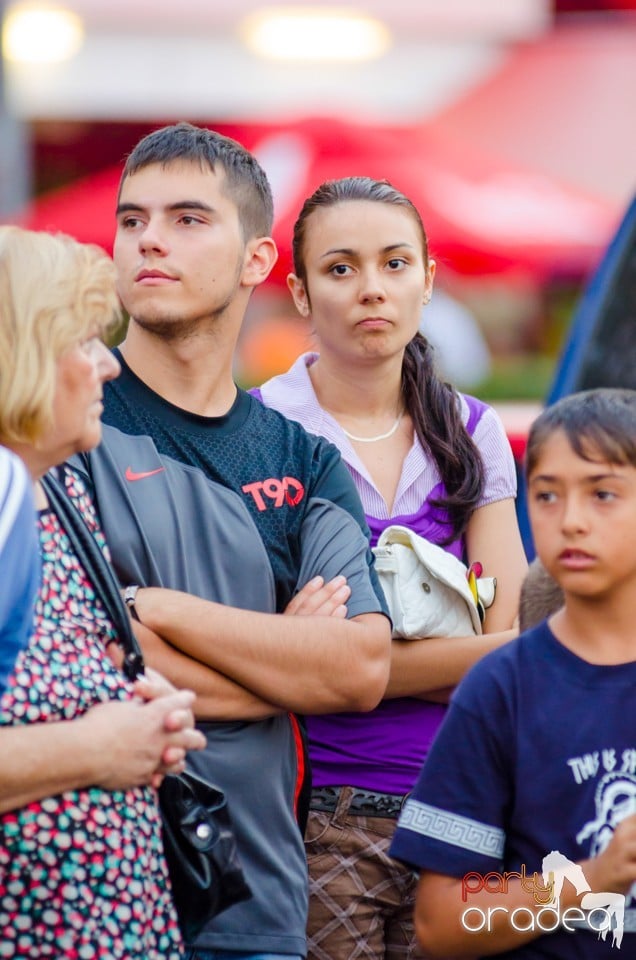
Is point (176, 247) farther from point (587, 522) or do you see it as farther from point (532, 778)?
point (532, 778)

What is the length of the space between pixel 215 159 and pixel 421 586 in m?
0.99

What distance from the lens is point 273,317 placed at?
549 inches

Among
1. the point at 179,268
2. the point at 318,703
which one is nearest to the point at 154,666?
the point at 318,703

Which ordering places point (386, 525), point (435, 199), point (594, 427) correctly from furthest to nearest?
point (435, 199) → point (386, 525) → point (594, 427)

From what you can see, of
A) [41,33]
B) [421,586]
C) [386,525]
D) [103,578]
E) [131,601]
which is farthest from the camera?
[41,33]

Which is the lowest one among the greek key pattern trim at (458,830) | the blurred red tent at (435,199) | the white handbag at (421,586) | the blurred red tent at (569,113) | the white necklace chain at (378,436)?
the greek key pattern trim at (458,830)

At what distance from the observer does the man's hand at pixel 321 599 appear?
2826 mm

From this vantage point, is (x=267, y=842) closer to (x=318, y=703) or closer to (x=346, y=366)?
(x=318, y=703)

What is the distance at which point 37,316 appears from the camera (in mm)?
2361

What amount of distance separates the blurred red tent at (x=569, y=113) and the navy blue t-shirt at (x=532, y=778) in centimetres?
1433

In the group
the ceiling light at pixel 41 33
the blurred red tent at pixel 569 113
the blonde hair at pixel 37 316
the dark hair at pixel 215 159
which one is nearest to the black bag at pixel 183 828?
the blonde hair at pixel 37 316

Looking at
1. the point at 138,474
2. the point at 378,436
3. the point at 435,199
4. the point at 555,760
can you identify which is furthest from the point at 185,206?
the point at 435,199

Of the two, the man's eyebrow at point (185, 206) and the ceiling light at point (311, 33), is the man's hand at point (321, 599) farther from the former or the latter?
the ceiling light at point (311, 33)

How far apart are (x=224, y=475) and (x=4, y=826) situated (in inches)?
35.6
